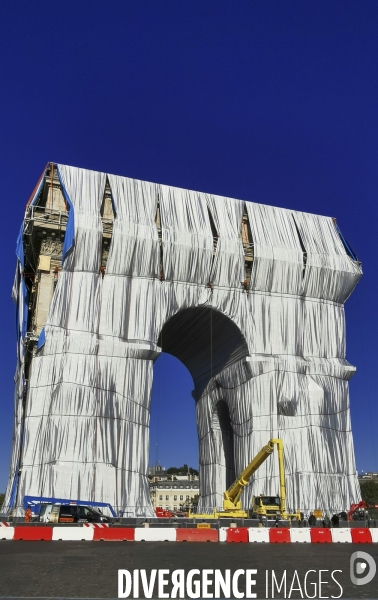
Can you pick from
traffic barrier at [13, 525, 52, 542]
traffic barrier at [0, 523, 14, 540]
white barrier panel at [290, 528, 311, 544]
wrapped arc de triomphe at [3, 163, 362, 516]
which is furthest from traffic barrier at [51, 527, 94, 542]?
wrapped arc de triomphe at [3, 163, 362, 516]

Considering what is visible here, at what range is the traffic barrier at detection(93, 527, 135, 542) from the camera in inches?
693

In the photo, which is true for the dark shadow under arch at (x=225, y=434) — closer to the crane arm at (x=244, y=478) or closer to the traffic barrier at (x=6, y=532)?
the crane arm at (x=244, y=478)

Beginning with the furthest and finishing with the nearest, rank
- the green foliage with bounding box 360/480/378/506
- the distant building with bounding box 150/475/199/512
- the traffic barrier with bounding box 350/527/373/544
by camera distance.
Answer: the distant building with bounding box 150/475/199/512, the green foliage with bounding box 360/480/378/506, the traffic barrier with bounding box 350/527/373/544

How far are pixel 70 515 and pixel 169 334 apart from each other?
44.9 feet

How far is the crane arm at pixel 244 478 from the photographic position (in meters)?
25.3

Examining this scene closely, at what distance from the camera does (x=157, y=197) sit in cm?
3053

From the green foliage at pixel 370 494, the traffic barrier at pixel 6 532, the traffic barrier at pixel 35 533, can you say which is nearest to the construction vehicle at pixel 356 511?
the traffic barrier at pixel 35 533

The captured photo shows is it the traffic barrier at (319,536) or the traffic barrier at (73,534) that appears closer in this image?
the traffic barrier at (73,534)

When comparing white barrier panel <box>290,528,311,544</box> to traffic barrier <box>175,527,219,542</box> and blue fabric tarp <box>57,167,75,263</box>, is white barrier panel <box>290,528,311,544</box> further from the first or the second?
blue fabric tarp <box>57,167,75,263</box>

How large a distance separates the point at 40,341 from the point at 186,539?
1220cm

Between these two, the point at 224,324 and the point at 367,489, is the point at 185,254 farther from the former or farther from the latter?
the point at 367,489

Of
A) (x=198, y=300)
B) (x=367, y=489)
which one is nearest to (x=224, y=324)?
(x=198, y=300)

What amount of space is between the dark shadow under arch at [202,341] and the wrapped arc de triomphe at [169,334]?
11 cm

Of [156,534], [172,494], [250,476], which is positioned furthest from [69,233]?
[172,494]
